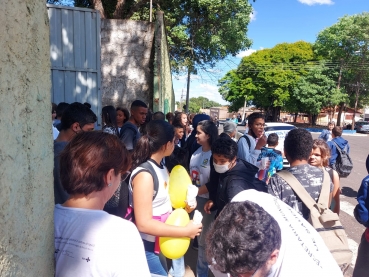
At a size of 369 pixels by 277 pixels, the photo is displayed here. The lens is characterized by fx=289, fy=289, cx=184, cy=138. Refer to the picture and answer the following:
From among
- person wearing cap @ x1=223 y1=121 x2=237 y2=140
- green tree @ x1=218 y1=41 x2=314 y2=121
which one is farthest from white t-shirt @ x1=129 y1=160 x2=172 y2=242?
green tree @ x1=218 y1=41 x2=314 y2=121

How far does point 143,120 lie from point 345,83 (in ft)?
109

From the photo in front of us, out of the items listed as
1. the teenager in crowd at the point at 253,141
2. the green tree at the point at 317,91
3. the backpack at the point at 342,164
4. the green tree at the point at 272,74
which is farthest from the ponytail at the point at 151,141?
the green tree at the point at 272,74

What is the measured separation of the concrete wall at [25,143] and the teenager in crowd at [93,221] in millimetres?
79

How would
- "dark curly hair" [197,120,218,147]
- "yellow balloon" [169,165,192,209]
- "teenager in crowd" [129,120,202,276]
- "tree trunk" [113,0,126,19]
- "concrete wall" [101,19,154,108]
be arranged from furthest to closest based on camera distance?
"tree trunk" [113,0,126,19], "concrete wall" [101,19,154,108], "dark curly hair" [197,120,218,147], "yellow balloon" [169,165,192,209], "teenager in crowd" [129,120,202,276]

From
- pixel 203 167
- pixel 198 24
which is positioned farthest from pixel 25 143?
pixel 198 24

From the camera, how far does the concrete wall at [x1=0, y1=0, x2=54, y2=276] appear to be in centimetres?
77

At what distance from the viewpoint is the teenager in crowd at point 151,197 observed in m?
1.75

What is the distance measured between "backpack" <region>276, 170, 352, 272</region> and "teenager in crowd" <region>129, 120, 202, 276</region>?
0.76m

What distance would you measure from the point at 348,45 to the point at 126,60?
3093 cm

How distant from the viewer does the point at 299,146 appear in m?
2.21

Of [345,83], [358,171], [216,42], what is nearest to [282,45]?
[345,83]

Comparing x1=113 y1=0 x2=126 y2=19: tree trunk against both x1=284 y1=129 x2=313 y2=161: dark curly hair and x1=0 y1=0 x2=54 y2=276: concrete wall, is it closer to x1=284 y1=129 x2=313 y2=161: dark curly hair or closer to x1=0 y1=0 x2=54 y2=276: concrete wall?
x1=284 y1=129 x2=313 y2=161: dark curly hair

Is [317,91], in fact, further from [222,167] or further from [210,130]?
[222,167]

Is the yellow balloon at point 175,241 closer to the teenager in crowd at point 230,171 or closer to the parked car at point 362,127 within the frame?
the teenager in crowd at point 230,171
